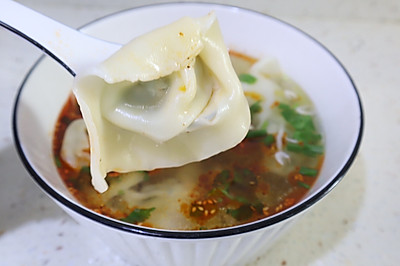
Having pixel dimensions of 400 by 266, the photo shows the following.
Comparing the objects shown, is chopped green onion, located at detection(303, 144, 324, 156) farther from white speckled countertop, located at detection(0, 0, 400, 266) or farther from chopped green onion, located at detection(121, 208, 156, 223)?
chopped green onion, located at detection(121, 208, 156, 223)

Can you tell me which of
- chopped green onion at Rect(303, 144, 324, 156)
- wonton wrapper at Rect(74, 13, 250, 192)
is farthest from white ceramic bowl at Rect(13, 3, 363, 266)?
wonton wrapper at Rect(74, 13, 250, 192)

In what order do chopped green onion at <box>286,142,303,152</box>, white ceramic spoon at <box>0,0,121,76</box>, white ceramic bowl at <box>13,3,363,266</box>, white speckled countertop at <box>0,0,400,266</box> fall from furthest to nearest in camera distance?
chopped green onion at <box>286,142,303,152</box>, white speckled countertop at <box>0,0,400,266</box>, white ceramic spoon at <box>0,0,121,76</box>, white ceramic bowl at <box>13,3,363,266</box>

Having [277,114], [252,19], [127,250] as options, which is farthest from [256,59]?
[127,250]

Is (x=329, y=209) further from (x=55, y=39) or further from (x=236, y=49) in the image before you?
(x=55, y=39)

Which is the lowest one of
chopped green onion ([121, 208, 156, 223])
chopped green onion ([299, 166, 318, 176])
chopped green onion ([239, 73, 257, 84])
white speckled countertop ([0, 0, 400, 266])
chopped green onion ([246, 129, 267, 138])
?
white speckled countertop ([0, 0, 400, 266])

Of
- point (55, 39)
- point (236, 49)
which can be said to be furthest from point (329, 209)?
point (55, 39)

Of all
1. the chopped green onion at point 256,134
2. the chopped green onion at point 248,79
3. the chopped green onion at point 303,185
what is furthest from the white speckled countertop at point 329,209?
the chopped green onion at point 248,79

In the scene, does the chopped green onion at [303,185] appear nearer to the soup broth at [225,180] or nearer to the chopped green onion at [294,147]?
the soup broth at [225,180]
